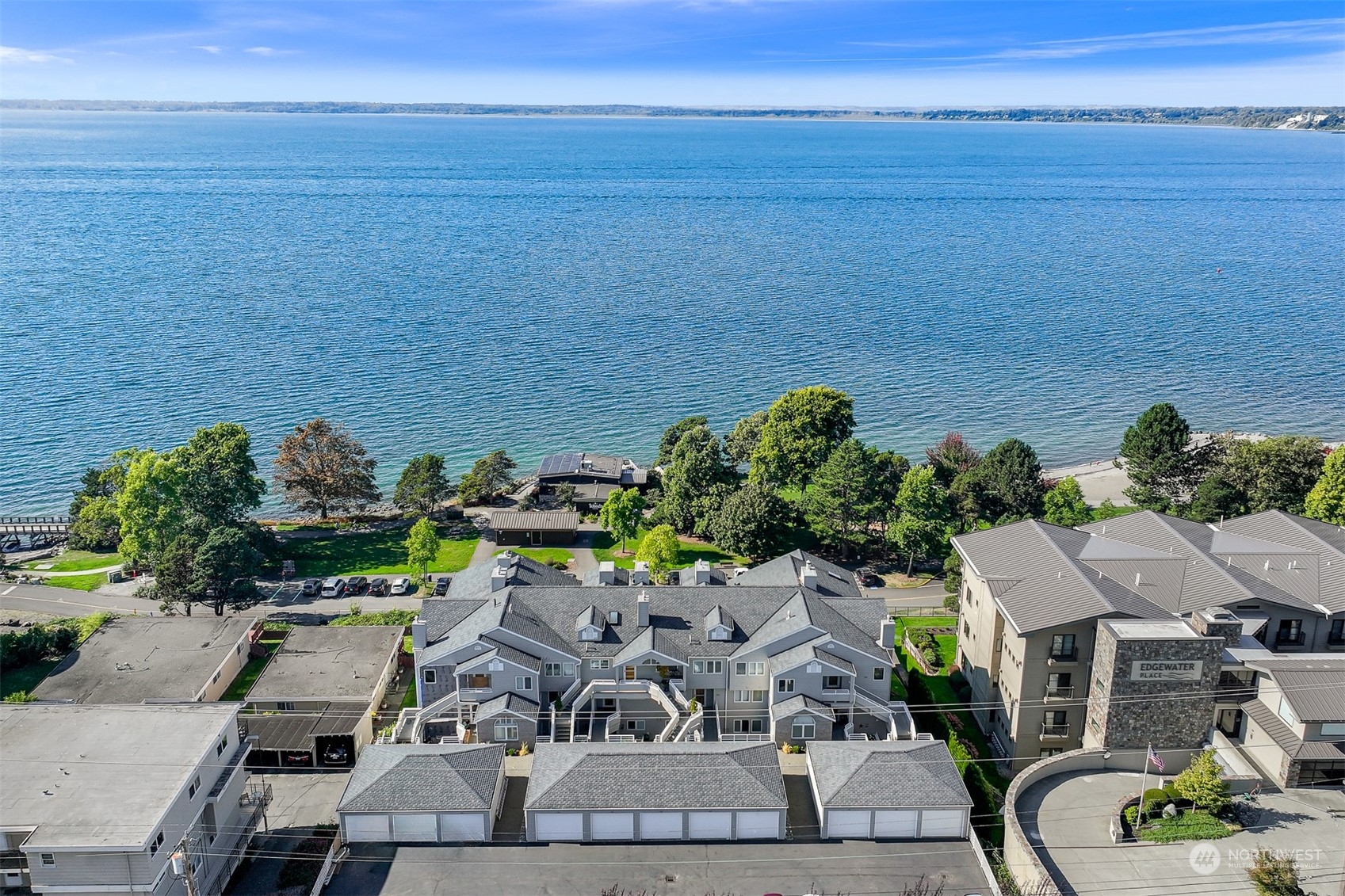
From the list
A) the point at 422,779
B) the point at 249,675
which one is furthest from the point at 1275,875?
the point at 249,675

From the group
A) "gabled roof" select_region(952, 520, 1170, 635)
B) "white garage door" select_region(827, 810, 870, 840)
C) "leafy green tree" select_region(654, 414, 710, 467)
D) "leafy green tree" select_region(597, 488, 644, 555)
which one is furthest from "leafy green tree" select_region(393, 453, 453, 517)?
"white garage door" select_region(827, 810, 870, 840)

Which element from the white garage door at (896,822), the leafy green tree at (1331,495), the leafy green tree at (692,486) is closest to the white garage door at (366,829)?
the white garage door at (896,822)

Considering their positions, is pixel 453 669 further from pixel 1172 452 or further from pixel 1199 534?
pixel 1172 452

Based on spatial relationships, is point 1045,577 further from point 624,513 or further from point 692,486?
point 692,486

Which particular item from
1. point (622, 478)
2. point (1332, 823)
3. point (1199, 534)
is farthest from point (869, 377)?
point (1332, 823)

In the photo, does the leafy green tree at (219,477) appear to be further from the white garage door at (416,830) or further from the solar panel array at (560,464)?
the white garage door at (416,830)
